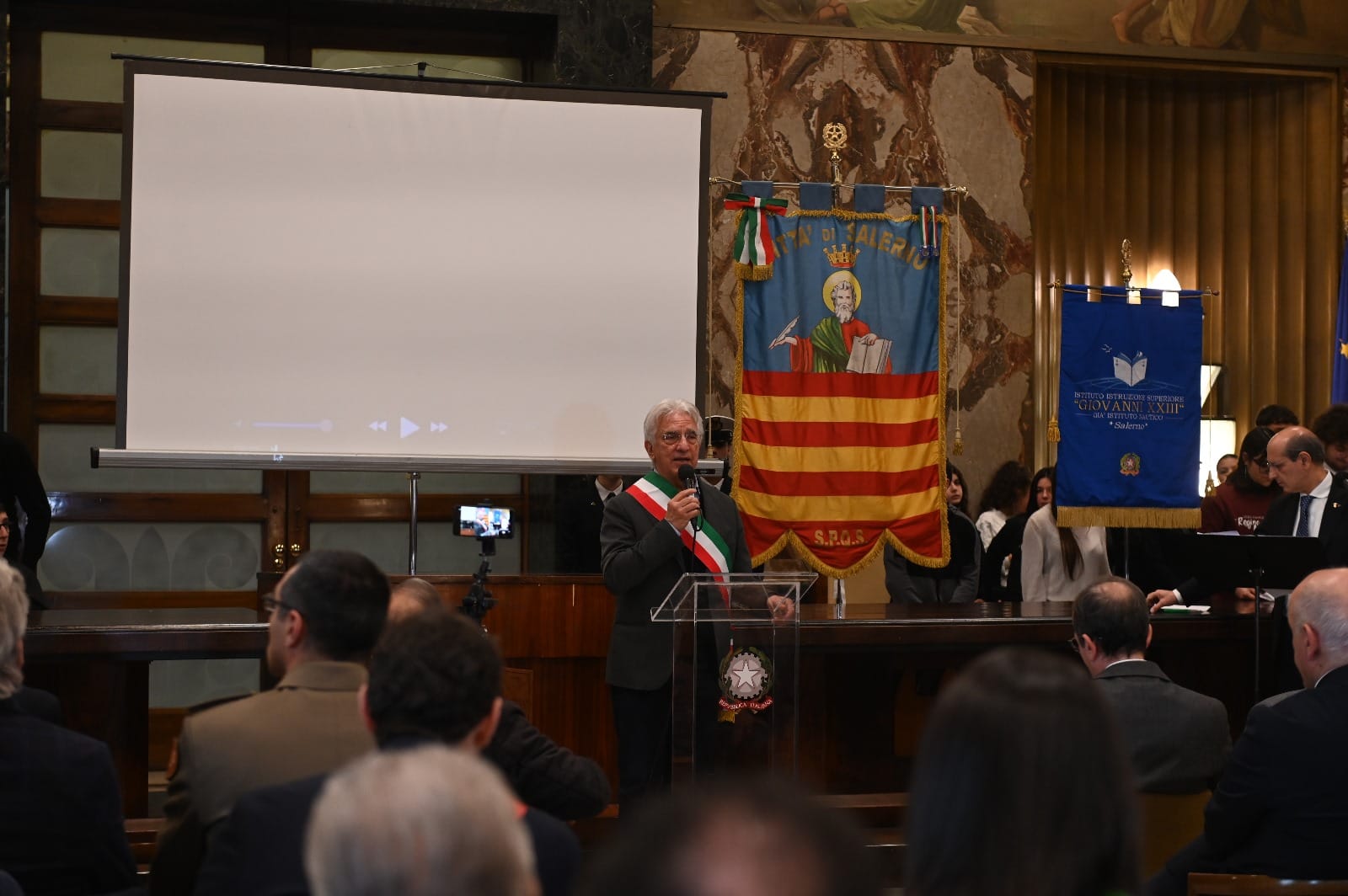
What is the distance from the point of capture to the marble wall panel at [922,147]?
759 centimetres

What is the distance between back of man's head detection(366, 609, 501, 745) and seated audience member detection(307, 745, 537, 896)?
36.1 inches

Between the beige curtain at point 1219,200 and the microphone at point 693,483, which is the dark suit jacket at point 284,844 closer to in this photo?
the microphone at point 693,483

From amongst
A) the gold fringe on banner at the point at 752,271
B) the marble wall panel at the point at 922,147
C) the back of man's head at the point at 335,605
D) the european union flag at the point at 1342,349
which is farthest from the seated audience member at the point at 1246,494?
the back of man's head at the point at 335,605

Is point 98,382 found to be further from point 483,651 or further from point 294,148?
point 483,651

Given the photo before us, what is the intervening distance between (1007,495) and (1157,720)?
4.43 meters

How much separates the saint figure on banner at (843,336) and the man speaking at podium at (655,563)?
2.13 metres

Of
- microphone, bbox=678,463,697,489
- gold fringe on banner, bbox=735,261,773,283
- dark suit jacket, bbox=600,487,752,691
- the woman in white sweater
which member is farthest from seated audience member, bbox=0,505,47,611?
the woman in white sweater

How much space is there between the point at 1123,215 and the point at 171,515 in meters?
5.88

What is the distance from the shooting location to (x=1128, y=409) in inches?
260

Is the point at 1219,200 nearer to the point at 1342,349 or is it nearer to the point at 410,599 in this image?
the point at 1342,349

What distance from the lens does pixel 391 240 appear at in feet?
19.7

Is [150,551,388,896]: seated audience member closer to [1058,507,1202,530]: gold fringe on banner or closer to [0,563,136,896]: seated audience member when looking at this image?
[0,563,136,896]: seated audience member

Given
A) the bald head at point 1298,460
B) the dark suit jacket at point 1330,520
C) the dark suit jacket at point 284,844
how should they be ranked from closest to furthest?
the dark suit jacket at point 284,844, the dark suit jacket at point 1330,520, the bald head at point 1298,460

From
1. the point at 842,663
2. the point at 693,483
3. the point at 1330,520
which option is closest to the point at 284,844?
the point at 693,483
